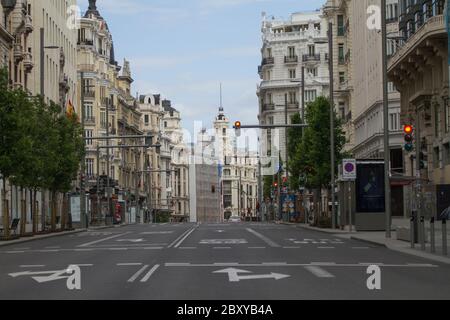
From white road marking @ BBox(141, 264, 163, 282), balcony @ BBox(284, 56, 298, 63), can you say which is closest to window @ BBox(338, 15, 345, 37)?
balcony @ BBox(284, 56, 298, 63)

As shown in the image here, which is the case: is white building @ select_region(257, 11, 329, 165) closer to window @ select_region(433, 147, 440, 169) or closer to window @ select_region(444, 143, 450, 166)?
window @ select_region(433, 147, 440, 169)

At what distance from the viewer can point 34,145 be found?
164ft

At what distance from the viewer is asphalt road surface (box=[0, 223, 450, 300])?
1625cm

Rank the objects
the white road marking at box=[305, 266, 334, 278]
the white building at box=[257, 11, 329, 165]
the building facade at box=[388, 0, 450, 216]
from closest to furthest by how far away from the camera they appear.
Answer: the white road marking at box=[305, 266, 334, 278]
the building facade at box=[388, 0, 450, 216]
the white building at box=[257, 11, 329, 165]

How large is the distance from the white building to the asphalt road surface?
11611 cm

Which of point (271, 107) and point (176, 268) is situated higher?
point (271, 107)

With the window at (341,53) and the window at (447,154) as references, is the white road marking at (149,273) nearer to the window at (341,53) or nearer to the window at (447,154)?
the window at (447,154)

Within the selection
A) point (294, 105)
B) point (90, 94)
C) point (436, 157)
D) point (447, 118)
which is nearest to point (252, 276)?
point (447, 118)

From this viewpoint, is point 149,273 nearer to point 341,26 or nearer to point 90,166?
point 341,26

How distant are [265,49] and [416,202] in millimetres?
121834

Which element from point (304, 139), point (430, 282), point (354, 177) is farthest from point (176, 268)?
point (304, 139)

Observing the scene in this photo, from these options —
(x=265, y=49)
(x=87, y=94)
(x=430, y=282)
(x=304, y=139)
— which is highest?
(x=265, y=49)

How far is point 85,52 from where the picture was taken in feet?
415
